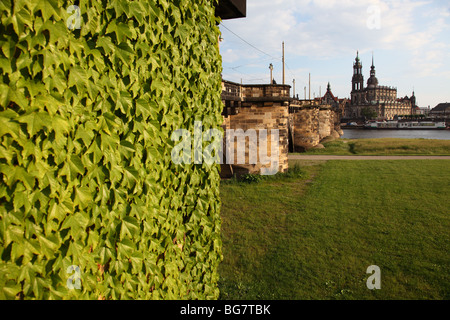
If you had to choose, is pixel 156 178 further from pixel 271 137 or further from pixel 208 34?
pixel 271 137

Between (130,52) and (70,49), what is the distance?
1.94 ft

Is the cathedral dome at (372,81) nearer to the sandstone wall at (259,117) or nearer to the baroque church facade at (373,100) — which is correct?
the baroque church facade at (373,100)

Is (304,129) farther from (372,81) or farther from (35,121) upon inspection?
(372,81)

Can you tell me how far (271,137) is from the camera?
17.4m

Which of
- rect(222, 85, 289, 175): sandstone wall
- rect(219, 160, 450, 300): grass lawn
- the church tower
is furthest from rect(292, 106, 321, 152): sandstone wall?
the church tower

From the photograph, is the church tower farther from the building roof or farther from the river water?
the river water

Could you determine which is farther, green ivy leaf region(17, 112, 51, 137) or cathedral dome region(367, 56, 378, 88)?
cathedral dome region(367, 56, 378, 88)

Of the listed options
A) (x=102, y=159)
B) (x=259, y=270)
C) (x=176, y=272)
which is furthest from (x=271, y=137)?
(x=102, y=159)

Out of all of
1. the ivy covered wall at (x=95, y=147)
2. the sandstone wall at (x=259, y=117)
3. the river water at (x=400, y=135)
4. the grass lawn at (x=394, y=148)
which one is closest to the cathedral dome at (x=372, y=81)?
the river water at (x=400, y=135)

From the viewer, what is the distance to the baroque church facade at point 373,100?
14925 cm

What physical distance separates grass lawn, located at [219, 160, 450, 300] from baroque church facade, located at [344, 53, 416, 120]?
14432 centimetres

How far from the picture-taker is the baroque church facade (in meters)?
149

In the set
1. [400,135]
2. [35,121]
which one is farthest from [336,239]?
[400,135]

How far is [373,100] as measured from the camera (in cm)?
15575
